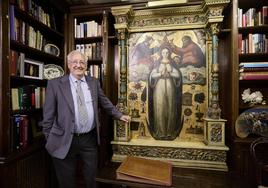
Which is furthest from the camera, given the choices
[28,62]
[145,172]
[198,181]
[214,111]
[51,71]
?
[51,71]

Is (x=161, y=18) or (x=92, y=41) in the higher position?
(x=161, y=18)

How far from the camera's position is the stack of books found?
214 centimetres

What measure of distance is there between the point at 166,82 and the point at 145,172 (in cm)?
131

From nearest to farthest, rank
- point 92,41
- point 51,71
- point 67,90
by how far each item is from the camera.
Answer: point 67,90 < point 51,71 < point 92,41

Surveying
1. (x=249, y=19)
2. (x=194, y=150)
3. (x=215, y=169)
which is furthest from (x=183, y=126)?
(x=249, y=19)

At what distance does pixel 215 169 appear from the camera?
2.10 metres

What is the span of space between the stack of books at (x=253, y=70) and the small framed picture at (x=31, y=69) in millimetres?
2291

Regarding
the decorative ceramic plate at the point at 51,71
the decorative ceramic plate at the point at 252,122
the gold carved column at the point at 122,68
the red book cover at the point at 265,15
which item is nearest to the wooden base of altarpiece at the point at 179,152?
the gold carved column at the point at 122,68

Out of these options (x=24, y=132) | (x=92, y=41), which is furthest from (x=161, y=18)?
(x=24, y=132)

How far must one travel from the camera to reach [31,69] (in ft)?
6.78

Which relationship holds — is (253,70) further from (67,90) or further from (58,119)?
(58,119)

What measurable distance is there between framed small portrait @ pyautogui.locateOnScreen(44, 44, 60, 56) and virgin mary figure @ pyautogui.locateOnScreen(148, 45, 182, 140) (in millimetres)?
1236

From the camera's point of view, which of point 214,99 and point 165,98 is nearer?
point 214,99

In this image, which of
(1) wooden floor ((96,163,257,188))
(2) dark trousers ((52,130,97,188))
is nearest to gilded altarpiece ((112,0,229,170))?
(1) wooden floor ((96,163,257,188))
